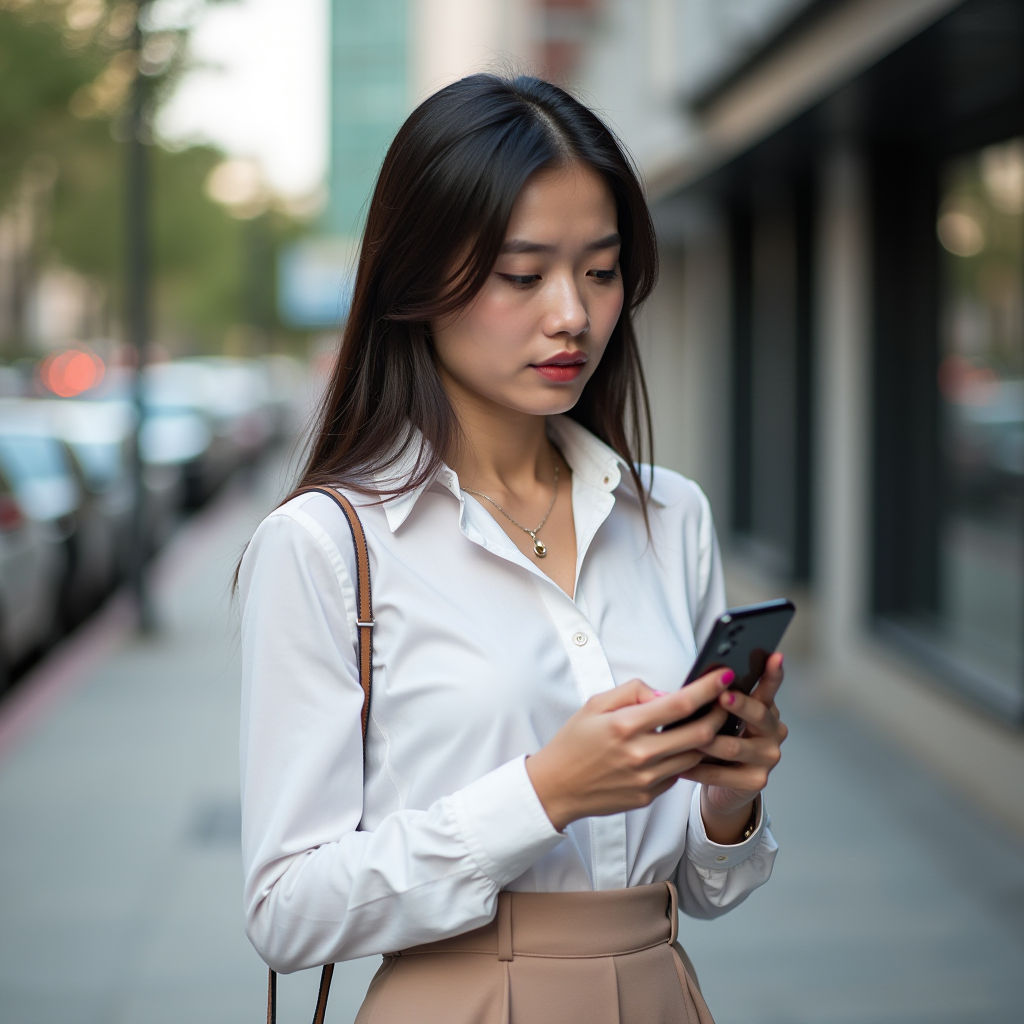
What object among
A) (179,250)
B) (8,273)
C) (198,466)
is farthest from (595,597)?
(8,273)

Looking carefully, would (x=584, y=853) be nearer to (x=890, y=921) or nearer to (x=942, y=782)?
(x=890, y=921)

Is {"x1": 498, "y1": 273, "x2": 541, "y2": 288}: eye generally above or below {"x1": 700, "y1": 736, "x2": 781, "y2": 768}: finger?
above

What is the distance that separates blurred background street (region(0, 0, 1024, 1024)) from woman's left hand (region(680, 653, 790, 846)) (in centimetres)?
92

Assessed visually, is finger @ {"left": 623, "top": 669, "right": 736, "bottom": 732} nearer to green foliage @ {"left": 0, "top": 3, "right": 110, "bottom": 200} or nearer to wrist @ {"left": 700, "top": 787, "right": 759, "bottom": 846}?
wrist @ {"left": 700, "top": 787, "right": 759, "bottom": 846}

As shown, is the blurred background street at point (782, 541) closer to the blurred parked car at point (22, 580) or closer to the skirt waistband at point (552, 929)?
the blurred parked car at point (22, 580)

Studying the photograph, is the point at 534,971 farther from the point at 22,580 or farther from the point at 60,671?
the point at 60,671

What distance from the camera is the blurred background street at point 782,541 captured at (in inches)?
182

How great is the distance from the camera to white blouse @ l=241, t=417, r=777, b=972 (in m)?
1.59

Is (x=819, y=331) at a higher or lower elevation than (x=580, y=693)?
higher

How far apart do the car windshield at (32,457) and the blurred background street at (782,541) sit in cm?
4

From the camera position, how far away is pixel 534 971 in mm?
1695

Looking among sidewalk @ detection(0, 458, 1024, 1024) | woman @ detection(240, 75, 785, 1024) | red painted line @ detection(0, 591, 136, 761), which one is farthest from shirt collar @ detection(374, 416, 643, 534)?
red painted line @ detection(0, 591, 136, 761)

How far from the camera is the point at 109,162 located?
2269 cm

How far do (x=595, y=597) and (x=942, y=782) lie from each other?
16.7 feet
